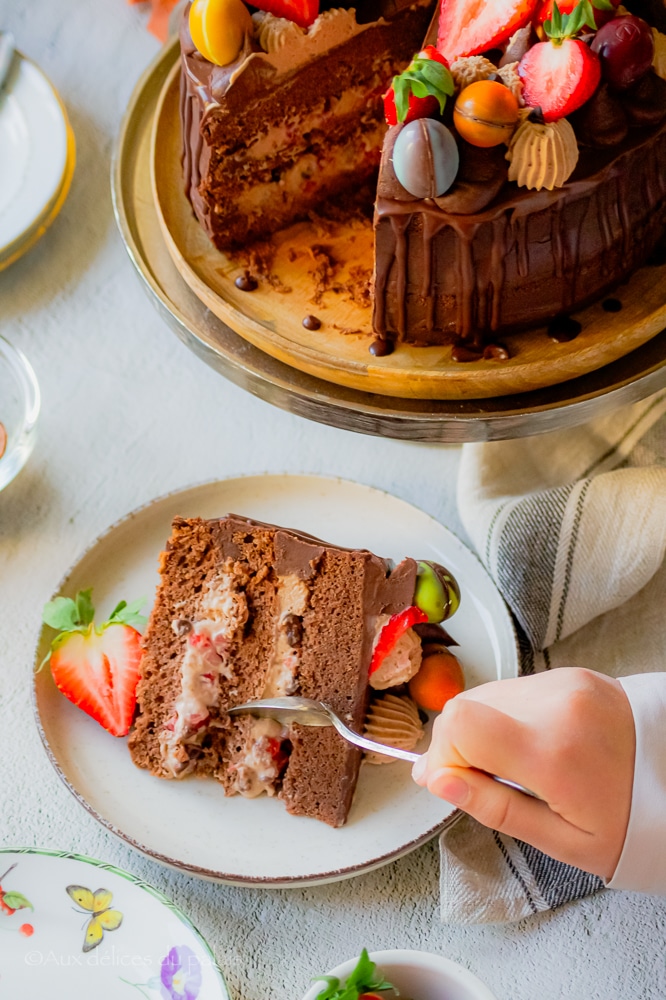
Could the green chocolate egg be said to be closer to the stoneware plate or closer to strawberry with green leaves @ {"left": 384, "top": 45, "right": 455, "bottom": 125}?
strawberry with green leaves @ {"left": 384, "top": 45, "right": 455, "bottom": 125}

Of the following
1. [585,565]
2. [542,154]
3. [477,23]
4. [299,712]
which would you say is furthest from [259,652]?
[477,23]

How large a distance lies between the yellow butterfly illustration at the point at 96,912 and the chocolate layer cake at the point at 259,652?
171 millimetres

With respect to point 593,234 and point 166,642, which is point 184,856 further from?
point 593,234

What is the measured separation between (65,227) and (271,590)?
104 centimetres

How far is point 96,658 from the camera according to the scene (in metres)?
1.44

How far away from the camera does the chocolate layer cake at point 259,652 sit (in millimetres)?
1348

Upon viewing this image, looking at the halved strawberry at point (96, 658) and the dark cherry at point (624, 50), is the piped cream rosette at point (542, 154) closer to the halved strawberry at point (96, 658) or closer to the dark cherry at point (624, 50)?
the dark cherry at point (624, 50)

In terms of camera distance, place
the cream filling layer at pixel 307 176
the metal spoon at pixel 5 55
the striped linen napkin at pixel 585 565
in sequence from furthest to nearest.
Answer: the metal spoon at pixel 5 55
the cream filling layer at pixel 307 176
the striped linen napkin at pixel 585 565

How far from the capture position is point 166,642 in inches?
57.0

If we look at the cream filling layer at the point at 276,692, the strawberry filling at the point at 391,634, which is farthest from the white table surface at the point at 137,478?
the strawberry filling at the point at 391,634

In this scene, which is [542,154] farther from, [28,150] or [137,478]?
[28,150]

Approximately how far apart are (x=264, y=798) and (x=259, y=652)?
20cm

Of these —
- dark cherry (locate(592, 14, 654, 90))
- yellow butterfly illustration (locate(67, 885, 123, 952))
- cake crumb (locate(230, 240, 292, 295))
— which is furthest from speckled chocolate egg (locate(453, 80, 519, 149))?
yellow butterfly illustration (locate(67, 885, 123, 952))

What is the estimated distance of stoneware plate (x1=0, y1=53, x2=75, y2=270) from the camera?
196 cm
